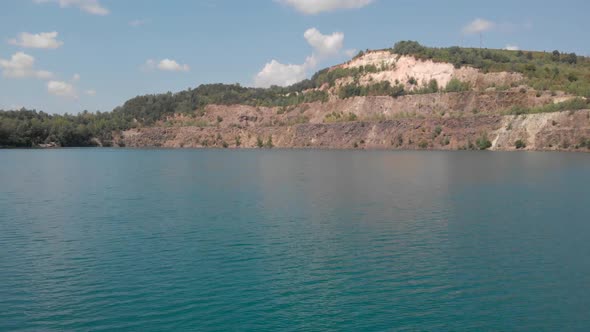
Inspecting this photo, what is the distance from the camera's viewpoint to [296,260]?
2247cm

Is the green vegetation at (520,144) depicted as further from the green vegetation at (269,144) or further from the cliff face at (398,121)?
the green vegetation at (269,144)

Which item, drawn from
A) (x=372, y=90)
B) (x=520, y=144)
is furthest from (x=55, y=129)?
(x=520, y=144)

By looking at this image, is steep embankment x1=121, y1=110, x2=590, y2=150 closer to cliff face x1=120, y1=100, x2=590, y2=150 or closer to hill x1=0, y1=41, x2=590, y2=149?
cliff face x1=120, y1=100, x2=590, y2=150

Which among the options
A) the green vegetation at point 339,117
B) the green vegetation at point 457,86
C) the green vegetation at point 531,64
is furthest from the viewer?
the green vegetation at point 339,117

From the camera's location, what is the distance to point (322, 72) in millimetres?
195250

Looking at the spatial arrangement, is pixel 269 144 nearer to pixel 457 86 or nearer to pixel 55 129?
pixel 457 86

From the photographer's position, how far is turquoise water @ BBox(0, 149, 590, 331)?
54.5ft

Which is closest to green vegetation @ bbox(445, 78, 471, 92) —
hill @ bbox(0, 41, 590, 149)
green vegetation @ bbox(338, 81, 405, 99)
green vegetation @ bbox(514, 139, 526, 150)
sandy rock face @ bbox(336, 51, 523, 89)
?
hill @ bbox(0, 41, 590, 149)

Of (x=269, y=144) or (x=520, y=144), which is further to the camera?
(x=269, y=144)

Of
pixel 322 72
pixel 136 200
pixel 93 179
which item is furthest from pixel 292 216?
pixel 322 72

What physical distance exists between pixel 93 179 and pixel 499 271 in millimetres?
45233

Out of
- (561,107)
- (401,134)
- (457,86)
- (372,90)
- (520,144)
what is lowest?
(520,144)

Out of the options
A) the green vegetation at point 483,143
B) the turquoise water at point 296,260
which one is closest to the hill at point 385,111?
the green vegetation at point 483,143

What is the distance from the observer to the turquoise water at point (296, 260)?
16.6 meters
